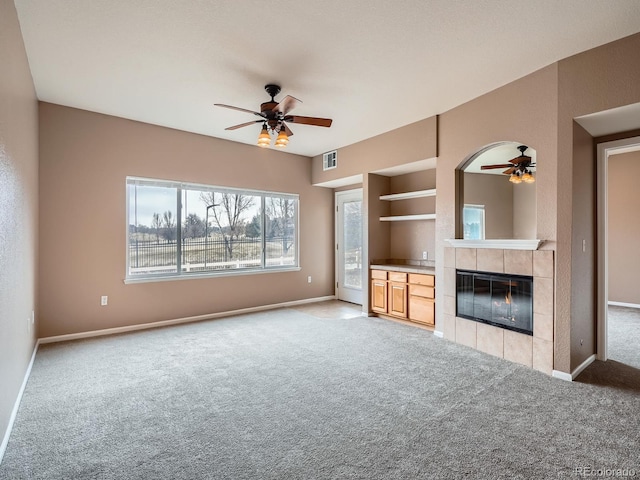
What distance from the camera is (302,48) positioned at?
2.99 metres

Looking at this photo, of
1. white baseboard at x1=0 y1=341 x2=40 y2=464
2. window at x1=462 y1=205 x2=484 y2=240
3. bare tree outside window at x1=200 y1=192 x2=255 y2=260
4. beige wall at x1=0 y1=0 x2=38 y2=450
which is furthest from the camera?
bare tree outside window at x1=200 y1=192 x2=255 y2=260

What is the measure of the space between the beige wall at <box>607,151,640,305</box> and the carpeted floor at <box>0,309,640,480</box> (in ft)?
12.5

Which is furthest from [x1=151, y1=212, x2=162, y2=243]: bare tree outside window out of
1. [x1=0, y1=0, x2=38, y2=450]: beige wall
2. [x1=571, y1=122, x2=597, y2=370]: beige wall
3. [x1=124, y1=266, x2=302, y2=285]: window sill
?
[x1=571, y1=122, x2=597, y2=370]: beige wall

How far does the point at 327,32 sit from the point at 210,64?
121cm

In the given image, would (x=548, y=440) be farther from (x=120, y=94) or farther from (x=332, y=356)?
(x=120, y=94)

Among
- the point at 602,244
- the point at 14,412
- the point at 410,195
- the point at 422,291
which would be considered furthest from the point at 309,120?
the point at 14,412

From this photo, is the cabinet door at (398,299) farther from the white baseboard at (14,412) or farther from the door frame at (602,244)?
the white baseboard at (14,412)

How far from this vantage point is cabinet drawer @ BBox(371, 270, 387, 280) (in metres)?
5.47

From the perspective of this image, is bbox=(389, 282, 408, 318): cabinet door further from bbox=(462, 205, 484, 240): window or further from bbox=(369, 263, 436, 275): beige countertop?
bbox=(462, 205, 484, 240): window

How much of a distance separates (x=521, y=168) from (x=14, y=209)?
462 centimetres

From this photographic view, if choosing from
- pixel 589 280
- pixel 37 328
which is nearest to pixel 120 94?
pixel 37 328

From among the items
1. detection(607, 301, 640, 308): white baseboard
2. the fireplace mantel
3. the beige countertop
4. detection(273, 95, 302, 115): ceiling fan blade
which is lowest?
detection(607, 301, 640, 308): white baseboard

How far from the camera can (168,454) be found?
205 cm

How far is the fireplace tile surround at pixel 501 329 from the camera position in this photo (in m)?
3.31
